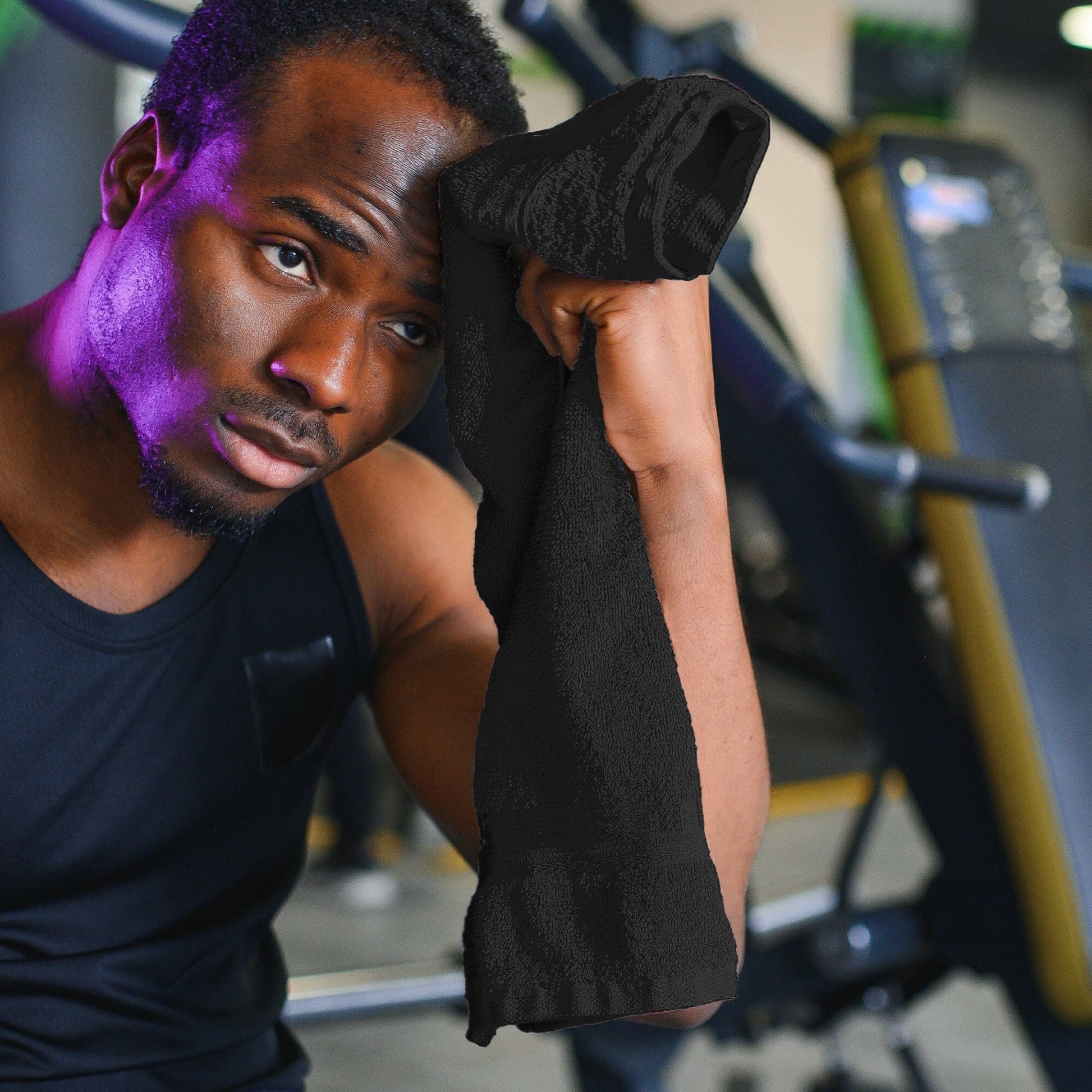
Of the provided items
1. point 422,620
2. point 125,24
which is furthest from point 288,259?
point 125,24

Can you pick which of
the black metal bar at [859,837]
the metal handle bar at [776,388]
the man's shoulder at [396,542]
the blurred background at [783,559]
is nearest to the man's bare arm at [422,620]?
the man's shoulder at [396,542]

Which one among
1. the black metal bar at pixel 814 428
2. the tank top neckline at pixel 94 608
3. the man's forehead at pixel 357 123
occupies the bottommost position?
the black metal bar at pixel 814 428

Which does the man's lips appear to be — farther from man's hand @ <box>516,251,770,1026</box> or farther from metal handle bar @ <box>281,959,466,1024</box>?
metal handle bar @ <box>281,959,466,1024</box>

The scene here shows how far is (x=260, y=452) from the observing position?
31.4 inches

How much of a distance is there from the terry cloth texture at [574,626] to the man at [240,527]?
0.05 meters

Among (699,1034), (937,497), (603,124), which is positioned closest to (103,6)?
(603,124)

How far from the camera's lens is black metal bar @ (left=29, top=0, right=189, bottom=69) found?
1109 mm

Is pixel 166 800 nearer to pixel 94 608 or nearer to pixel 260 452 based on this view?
pixel 94 608

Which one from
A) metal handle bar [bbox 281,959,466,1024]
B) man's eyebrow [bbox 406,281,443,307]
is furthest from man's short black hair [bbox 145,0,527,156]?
metal handle bar [bbox 281,959,466,1024]

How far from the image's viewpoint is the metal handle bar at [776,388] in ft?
4.25

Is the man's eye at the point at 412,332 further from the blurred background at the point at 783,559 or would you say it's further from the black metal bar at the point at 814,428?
the black metal bar at the point at 814,428

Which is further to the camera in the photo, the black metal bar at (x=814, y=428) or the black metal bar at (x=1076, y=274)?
the black metal bar at (x=1076, y=274)

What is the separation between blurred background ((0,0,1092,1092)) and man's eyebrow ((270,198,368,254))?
24 centimetres

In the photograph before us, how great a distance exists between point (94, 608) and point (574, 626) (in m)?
0.35
